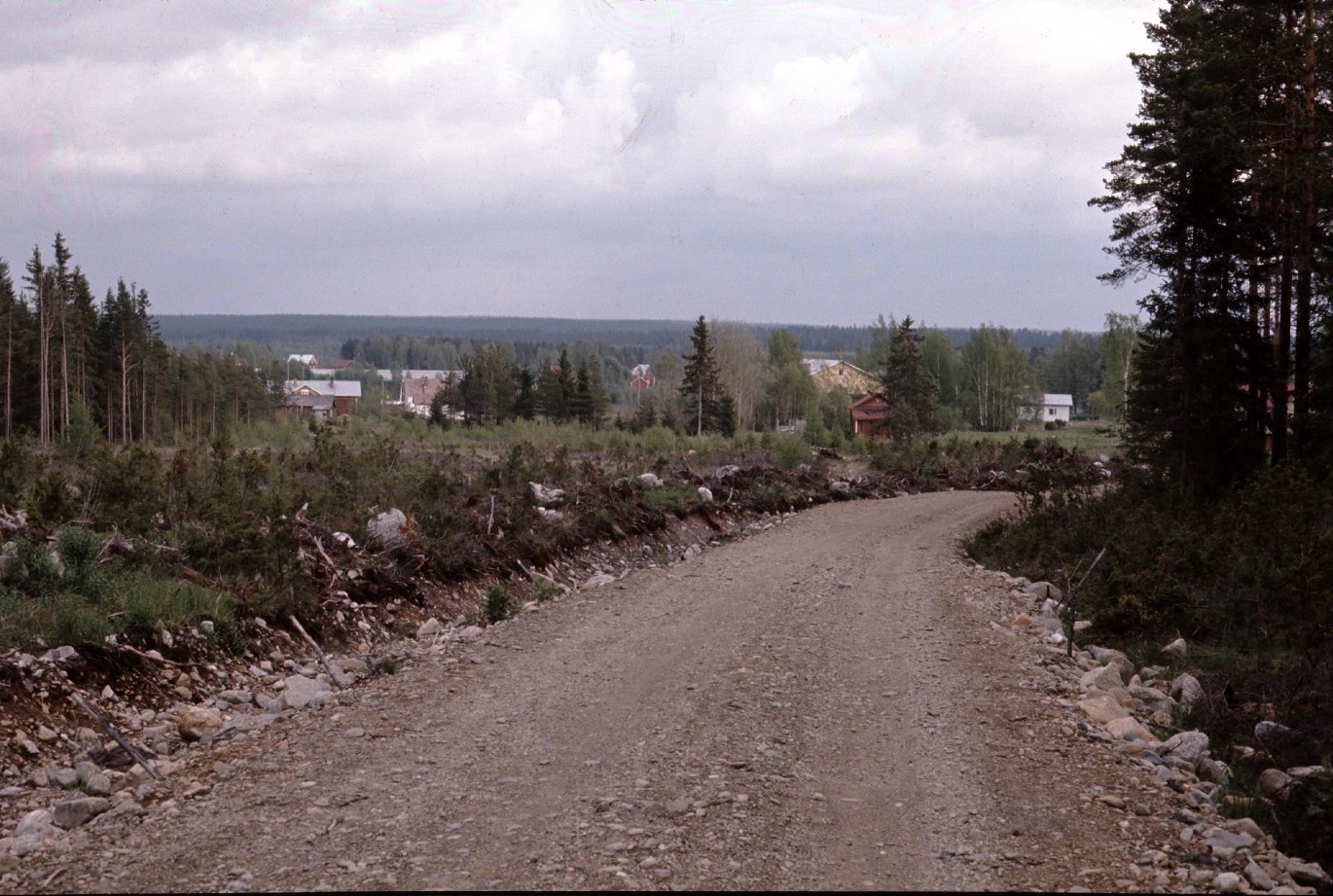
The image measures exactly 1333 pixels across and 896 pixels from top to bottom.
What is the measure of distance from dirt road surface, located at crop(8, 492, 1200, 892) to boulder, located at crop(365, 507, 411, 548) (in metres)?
2.70

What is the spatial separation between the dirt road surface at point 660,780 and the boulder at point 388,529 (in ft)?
8.85

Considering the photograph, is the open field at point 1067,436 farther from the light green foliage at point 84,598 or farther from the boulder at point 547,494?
the light green foliage at point 84,598

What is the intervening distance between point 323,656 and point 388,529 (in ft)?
12.4

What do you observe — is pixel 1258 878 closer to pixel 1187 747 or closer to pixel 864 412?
pixel 1187 747

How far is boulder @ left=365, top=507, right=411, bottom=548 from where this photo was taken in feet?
42.6

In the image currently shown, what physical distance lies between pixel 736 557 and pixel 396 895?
40.4 ft

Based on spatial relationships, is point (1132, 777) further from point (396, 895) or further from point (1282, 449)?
point (1282, 449)

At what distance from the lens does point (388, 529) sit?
13.3m

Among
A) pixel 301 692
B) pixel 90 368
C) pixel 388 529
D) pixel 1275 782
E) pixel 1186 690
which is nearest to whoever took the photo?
pixel 1275 782

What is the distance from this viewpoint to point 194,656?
9039 mm

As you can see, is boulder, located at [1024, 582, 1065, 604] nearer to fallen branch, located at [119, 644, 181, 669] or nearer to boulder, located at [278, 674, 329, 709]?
boulder, located at [278, 674, 329, 709]

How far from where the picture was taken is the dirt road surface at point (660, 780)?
5051 millimetres

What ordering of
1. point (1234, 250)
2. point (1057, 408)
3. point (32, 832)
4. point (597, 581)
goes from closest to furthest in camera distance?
point (32, 832)
point (597, 581)
point (1234, 250)
point (1057, 408)

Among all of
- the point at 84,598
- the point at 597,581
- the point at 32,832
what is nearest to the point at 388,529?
the point at 597,581
